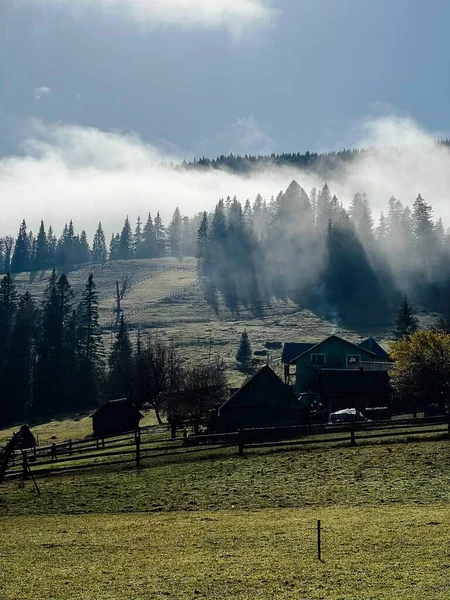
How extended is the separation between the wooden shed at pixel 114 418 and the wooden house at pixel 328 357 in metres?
18.7

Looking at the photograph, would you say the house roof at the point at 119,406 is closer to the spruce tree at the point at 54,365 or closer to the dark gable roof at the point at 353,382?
the dark gable roof at the point at 353,382

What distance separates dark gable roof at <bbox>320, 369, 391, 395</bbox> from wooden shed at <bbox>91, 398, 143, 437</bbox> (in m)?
19.8

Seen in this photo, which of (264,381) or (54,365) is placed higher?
(54,365)

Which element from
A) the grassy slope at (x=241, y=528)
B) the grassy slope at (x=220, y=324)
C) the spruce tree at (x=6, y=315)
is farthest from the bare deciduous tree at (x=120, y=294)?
the grassy slope at (x=241, y=528)

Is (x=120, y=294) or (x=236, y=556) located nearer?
(x=236, y=556)

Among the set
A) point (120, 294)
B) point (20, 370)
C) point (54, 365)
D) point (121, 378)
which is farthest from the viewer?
point (120, 294)

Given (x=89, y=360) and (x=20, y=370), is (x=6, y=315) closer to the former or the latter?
(x=20, y=370)

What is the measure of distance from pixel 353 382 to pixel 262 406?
40.1 feet

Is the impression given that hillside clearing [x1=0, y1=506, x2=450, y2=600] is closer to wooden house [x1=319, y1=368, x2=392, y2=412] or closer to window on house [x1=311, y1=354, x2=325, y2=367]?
wooden house [x1=319, y1=368, x2=392, y2=412]

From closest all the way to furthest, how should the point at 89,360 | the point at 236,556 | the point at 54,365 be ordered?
the point at 236,556 → the point at 54,365 → the point at 89,360

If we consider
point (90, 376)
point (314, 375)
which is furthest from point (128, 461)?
point (90, 376)

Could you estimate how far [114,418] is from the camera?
66688 millimetres

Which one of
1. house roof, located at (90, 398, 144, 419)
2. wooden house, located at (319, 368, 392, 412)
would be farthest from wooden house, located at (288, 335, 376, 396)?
house roof, located at (90, 398, 144, 419)

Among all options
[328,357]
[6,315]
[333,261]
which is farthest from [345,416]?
[333,261]
